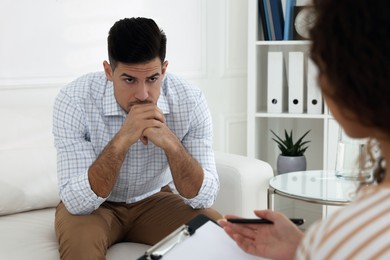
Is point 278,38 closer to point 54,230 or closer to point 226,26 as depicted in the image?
point 226,26

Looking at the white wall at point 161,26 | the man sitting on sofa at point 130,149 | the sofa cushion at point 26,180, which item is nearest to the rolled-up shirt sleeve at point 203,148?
the man sitting on sofa at point 130,149

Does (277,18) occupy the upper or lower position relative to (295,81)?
upper

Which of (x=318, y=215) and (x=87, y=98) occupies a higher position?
(x=87, y=98)

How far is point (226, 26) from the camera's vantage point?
3.47 m

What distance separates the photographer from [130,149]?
202 centimetres

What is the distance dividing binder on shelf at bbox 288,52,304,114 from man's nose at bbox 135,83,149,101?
151 centimetres

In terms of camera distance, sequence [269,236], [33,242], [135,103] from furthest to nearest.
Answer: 1. [135,103]
2. [33,242]
3. [269,236]

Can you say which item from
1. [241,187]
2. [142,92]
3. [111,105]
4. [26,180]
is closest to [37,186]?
[26,180]

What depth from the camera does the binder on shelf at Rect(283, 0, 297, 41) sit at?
323 centimetres

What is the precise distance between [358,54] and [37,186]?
1603 mm

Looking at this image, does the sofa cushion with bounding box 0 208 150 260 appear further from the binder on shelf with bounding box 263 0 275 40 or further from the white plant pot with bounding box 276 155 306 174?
the binder on shelf with bounding box 263 0 275 40

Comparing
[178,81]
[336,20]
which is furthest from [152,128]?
[336,20]

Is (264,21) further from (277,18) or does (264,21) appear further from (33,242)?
(33,242)

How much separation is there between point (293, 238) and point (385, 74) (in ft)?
1.72
